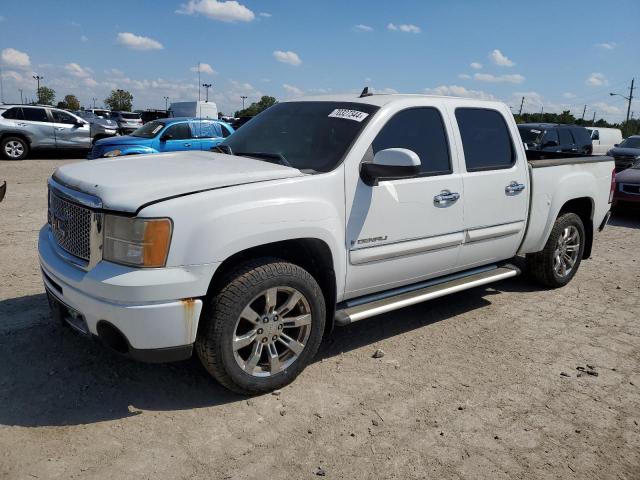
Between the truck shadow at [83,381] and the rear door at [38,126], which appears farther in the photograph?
the rear door at [38,126]

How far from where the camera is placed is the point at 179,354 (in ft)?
9.52

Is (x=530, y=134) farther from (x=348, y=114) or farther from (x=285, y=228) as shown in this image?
(x=285, y=228)

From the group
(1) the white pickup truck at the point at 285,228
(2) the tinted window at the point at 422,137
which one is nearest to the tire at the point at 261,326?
(1) the white pickup truck at the point at 285,228

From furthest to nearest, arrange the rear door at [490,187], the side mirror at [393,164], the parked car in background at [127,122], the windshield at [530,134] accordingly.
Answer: the parked car in background at [127,122] < the windshield at [530,134] < the rear door at [490,187] < the side mirror at [393,164]

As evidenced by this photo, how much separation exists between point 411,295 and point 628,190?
8.46 meters

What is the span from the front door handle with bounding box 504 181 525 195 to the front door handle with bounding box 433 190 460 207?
2.19 ft

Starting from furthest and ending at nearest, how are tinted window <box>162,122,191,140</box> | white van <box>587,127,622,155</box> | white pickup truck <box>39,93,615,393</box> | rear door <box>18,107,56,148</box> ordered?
white van <box>587,127,622,155</box>, rear door <box>18,107,56,148</box>, tinted window <box>162,122,191,140</box>, white pickup truck <box>39,93,615,393</box>

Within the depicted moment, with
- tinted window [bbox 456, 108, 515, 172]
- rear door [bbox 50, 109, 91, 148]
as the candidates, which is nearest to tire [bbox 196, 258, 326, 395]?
tinted window [bbox 456, 108, 515, 172]

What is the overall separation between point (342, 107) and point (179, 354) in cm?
212

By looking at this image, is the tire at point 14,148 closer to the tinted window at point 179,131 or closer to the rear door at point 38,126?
the rear door at point 38,126

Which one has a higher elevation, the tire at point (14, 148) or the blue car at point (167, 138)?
the blue car at point (167, 138)

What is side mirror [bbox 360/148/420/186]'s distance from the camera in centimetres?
330

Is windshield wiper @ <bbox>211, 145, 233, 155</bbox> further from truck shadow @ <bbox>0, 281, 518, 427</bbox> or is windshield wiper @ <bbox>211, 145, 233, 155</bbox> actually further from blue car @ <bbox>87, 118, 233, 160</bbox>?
blue car @ <bbox>87, 118, 233, 160</bbox>

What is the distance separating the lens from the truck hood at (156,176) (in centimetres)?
282
